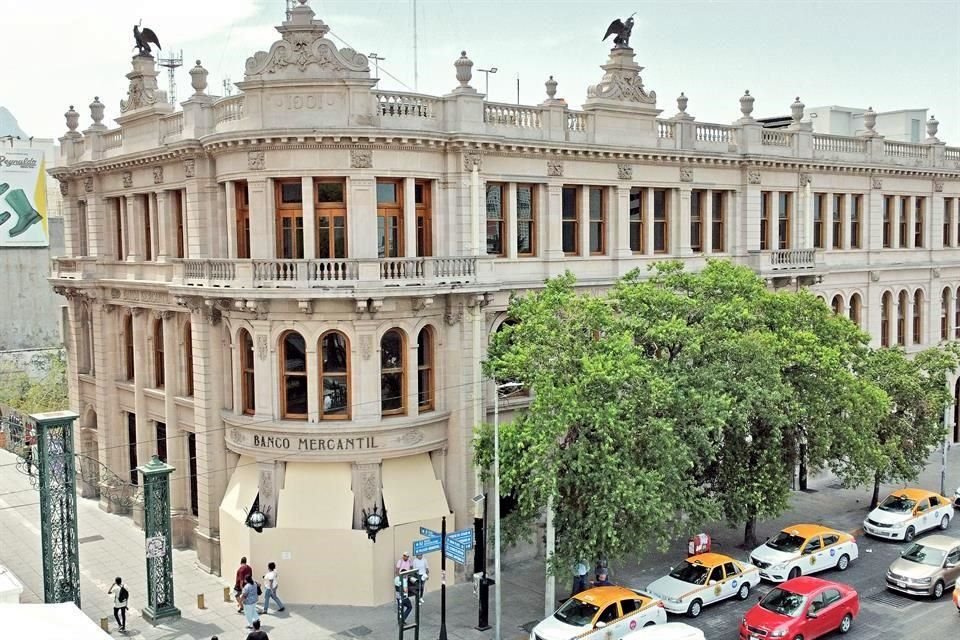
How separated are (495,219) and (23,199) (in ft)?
153

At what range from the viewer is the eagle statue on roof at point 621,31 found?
33938 millimetres

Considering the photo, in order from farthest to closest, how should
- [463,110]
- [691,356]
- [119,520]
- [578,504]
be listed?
1. [119,520]
2. [463,110]
3. [691,356]
4. [578,504]

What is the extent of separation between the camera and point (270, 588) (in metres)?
27.8

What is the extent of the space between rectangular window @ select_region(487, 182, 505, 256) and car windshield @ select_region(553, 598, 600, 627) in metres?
11.9

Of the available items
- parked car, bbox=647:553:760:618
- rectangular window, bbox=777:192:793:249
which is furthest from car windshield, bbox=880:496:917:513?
rectangular window, bbox=777:192:793:249

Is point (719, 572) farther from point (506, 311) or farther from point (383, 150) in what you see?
point (383, 150)

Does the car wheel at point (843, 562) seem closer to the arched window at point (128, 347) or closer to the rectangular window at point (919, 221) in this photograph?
the rectangular window at point (919, 221)

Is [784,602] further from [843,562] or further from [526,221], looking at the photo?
[526,221]

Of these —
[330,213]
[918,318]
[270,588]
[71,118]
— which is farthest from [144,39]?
[918,318]

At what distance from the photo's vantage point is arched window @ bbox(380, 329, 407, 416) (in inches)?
→ 1161

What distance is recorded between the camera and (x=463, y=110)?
29.8m

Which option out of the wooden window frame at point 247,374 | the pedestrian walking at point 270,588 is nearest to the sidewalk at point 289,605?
the pedestrian walking at point 270,588

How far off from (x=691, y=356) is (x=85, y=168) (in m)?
26.3

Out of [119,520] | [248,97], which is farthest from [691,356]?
[119,520]
